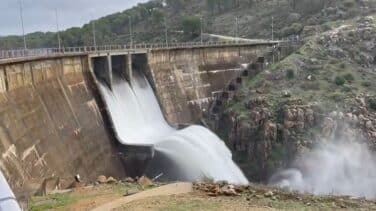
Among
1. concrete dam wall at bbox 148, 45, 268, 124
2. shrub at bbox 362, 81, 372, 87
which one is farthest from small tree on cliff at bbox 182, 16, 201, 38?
shrub at bbox 362, 81, 372, 87

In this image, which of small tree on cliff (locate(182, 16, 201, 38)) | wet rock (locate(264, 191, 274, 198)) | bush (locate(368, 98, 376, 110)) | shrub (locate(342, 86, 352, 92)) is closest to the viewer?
wet rock (locate(264, 191, 274, 198))

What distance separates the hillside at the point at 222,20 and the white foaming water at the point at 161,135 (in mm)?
40357

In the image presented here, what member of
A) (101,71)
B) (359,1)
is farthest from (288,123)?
(359,1)

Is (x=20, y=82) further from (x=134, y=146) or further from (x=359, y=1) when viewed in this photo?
(x=359, y=1)

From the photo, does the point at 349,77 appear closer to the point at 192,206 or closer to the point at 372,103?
the point at 372,103

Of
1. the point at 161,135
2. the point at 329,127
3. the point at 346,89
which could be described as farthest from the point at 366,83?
the point at 161,135

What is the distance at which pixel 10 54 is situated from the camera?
35188mm

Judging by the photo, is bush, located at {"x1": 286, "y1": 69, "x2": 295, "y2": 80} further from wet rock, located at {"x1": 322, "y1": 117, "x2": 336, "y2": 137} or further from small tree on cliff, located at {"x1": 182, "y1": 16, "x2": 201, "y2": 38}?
small tree on cliff, located at {"x1": 182, "y1": 16, "x2": 201, "y2": 38}

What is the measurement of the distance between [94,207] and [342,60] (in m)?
53.1

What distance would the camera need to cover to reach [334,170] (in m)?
52.5

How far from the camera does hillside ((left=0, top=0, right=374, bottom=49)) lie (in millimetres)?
94750

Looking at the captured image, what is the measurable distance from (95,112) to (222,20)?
87.9m

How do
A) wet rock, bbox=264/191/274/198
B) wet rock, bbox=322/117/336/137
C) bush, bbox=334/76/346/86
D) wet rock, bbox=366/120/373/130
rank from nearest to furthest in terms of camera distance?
wet rock, bbox=264/191/274/198
wet rock, bbox=366/120/373/130
wet rock, bbox=322/117/336/137
bush, bbox=334/76/346/86

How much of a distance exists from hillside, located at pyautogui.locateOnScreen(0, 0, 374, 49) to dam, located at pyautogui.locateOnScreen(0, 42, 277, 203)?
33025 millimetres
